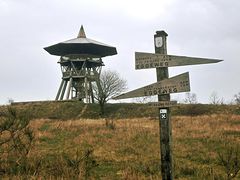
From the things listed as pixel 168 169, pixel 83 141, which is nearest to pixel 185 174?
pixel 168 169

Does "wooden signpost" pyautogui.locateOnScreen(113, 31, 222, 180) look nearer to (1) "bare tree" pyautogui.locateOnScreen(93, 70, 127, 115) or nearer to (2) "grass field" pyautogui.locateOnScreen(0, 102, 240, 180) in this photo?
(2) "grass field" pyautogui.locateOnScreen(0, 102, 240, 180)

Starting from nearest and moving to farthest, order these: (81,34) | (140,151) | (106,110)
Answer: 1. (140,151)
2. (106,110)
3. (81,34)

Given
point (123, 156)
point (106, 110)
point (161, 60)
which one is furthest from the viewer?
point (106, 110)

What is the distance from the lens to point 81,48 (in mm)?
53438

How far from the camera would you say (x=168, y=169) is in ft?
18.3

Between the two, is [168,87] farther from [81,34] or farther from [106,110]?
[81,34]

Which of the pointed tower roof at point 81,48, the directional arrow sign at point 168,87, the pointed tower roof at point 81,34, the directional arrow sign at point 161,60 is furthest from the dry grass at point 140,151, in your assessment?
the pointed tower roof at point 81,34

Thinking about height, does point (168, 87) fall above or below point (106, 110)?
above

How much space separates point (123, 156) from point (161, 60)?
261 inches

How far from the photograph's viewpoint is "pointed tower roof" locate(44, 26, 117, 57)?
5253 centimetres

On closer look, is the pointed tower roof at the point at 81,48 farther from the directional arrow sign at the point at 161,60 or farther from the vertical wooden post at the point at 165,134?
the vertical wooden post at the point at 165,134

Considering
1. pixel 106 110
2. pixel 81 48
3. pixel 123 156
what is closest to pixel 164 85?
pixel 123 156

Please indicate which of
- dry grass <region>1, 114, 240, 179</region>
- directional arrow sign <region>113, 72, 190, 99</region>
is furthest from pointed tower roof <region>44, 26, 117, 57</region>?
directional arrow sign <region>113, 72, 190, 99</region>

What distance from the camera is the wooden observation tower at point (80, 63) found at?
53.3 metres
